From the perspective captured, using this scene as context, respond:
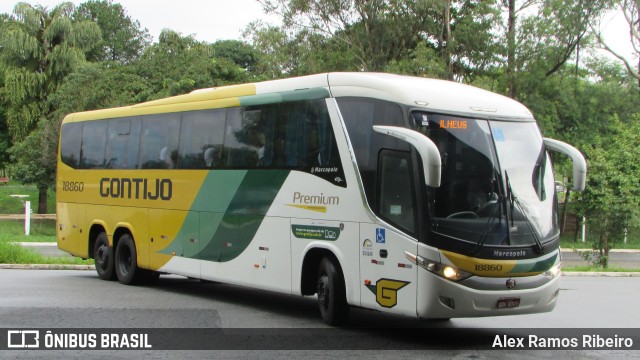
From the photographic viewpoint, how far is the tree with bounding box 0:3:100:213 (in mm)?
52219

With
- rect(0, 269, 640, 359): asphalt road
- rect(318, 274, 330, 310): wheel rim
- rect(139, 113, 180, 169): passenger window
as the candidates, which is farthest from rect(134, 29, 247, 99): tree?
rect(318, 274, 330, 310): wheel rim

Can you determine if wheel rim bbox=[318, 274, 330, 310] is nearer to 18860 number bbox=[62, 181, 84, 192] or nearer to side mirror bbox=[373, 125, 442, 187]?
side mirror bbox=[373, 125, 442, 187]

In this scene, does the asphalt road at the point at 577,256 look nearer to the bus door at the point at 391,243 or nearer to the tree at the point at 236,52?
the bus door at the point at 391,243

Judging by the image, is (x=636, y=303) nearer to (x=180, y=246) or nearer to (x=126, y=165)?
(x=180, y=246)

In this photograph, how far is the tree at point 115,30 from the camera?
87.8 m

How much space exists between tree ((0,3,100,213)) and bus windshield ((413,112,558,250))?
4439 centimetres

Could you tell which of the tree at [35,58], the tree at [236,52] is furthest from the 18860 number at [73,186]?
the tree at [236,52]

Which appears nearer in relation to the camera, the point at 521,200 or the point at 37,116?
the point at 521,200

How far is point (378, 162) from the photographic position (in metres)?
10.9

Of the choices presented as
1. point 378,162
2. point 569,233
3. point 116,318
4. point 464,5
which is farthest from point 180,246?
point 569,233

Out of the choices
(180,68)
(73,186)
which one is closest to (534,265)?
(73,186)

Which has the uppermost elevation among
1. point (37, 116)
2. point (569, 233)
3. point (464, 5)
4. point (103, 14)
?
point (103, 14)

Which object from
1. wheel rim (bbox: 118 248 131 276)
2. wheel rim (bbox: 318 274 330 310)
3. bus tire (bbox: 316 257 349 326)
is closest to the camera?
bus tire (bbox: 316 257 349 326)

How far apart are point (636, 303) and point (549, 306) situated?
624 cm
